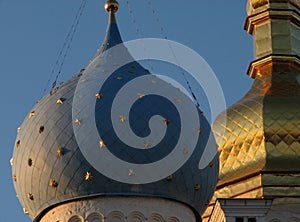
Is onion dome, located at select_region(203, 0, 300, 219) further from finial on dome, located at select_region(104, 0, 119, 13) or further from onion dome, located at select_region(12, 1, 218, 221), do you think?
finial on dome, located at select_region(104, 0, 119, 13)

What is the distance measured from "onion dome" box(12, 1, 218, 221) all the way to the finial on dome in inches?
77.2

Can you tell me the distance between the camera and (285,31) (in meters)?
34.6

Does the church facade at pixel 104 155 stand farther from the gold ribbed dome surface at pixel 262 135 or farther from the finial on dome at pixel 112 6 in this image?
the gold ribbed dome surface at pixel 262 135

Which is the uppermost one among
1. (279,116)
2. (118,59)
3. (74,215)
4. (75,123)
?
(279,116)

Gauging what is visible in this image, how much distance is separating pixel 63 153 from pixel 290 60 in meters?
12.7

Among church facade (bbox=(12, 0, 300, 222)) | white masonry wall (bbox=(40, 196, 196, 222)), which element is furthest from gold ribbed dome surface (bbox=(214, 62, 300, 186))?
white masonry wall (bbox=(40, 196, 196, 222))

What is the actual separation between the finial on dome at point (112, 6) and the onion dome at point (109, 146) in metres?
1.96

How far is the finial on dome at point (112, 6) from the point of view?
82.8ft

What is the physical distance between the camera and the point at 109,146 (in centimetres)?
2258

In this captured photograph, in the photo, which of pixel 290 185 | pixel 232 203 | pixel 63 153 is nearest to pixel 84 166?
pixel 63 153

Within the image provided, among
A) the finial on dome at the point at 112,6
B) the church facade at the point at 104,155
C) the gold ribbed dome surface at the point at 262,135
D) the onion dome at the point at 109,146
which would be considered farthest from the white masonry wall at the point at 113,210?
the gold ribbed dome surface at the point at 262,135

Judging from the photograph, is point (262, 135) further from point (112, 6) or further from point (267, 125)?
point (112, 6)

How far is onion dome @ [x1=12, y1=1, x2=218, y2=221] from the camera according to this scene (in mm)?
22500

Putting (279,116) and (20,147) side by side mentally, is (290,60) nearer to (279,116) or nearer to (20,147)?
(279,116)
